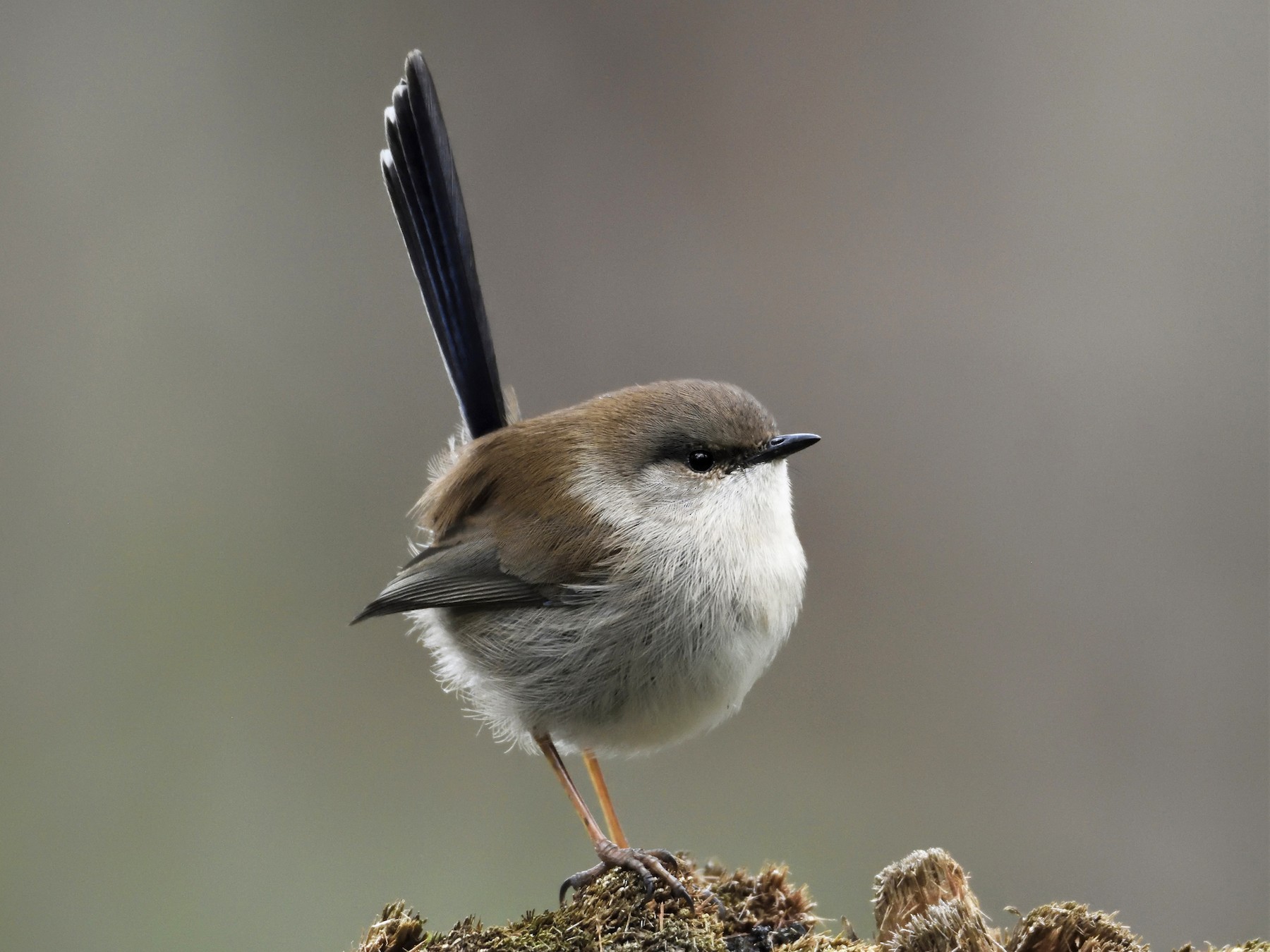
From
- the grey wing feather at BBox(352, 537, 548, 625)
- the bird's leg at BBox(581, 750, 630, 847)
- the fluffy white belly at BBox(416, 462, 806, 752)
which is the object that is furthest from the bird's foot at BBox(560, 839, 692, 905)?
the grey wing feather at BBox(352, 537, 548, 625)

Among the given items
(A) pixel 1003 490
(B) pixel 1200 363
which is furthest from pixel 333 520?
(B) pixel 1200 363

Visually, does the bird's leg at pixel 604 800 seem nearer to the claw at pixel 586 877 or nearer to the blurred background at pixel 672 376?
the claw at pixel 586 877

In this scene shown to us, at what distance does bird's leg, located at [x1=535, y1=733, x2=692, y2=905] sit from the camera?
2852mm

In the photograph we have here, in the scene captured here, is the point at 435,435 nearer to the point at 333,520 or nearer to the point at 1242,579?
the point at 333,520

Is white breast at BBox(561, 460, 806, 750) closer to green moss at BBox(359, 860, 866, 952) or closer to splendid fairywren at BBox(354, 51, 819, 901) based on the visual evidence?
splendid fairywren at BBox(354, 51, 819, 901)

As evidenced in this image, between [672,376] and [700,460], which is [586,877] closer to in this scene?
[700,460]

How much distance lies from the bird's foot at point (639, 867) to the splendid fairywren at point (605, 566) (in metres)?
0.02

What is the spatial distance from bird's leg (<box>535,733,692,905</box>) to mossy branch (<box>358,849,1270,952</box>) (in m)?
0.05

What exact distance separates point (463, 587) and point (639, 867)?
129 centimetres

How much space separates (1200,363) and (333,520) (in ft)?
18.3

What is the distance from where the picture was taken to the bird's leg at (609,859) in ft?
9.36

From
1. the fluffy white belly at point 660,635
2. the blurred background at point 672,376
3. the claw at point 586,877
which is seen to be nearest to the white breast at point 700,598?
the fluffy white belly at point 660,635

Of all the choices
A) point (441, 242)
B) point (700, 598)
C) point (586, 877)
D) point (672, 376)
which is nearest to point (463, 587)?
point (700, 598)

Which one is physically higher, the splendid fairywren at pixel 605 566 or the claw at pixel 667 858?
the splendid fairywren at pixel 605 566
